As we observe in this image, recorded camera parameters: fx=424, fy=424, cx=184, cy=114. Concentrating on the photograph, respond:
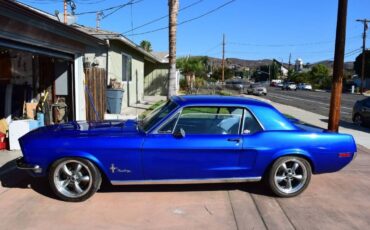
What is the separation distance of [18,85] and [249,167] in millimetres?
7442

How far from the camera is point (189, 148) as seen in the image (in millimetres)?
5781

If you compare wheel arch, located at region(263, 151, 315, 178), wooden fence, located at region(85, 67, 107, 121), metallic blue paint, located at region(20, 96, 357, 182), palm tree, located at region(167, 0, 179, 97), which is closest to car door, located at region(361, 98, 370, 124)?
palm tree, located at region(167, 0, 179, 97)

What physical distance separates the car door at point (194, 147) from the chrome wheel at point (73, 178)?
0.80 m

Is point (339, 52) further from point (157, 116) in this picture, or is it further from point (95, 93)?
point (95, 93)

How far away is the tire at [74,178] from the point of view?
5.68 metres

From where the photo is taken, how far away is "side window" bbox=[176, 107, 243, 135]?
19.7 feet

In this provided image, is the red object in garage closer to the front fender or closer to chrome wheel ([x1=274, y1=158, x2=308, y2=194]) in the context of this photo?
the front fender


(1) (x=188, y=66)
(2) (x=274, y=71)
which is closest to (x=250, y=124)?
(1) (x=188, y=66)

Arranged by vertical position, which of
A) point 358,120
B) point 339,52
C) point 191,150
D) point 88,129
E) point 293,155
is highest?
point 339,52

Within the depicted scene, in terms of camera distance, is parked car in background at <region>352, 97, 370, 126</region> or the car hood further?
parked car in background at <region>352, 97, 370, 126</region>

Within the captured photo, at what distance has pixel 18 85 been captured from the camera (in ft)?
36.3

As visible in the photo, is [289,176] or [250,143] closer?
[250,143]

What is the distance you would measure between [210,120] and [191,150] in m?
0.62

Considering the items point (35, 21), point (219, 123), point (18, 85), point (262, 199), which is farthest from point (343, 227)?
point (18, 85)
